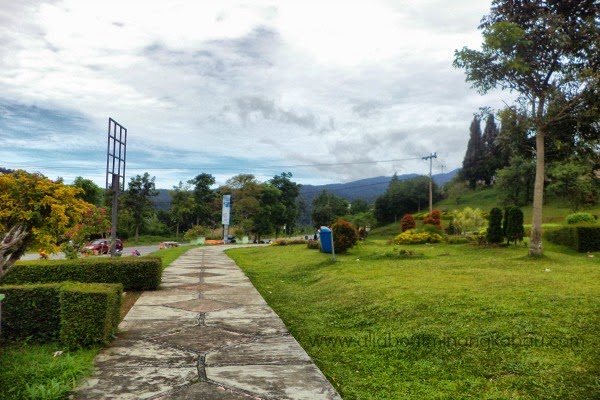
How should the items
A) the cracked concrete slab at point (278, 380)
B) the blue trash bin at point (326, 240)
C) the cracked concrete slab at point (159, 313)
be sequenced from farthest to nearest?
the blue trash bin at point (326, 240)
the cracked concrete slab at point (159, 313)
the cracked concrete slab at point (278, 380)

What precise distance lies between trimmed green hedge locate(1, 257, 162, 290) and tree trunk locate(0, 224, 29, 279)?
6.61 feet

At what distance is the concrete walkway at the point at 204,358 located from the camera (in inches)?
121

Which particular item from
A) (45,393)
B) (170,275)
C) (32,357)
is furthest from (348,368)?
(170,275)

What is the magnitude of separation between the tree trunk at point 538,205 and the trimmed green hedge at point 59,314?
37.5ft

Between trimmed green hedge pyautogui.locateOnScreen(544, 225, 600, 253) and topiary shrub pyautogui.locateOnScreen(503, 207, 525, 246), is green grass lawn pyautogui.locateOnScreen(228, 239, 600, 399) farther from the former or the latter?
trimmed green hedge pyautogui.locateOnScreen(544, 225, 600, 253)

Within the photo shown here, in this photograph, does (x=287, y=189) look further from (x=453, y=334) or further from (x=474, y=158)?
(x=453, y=334)

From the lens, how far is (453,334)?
4.42 metres

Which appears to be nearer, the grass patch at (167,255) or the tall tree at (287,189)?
the grass patch at (167,255)

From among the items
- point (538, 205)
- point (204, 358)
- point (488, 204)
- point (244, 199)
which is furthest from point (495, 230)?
point (488, 204)

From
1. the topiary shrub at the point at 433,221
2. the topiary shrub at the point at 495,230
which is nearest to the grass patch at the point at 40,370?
the topiary shrub at the point at 495,230

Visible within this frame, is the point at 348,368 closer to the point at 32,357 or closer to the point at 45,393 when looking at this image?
the point at 45,393

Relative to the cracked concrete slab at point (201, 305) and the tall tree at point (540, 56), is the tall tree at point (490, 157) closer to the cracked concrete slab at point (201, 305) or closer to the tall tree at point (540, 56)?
the tall tree at point (540, 56)

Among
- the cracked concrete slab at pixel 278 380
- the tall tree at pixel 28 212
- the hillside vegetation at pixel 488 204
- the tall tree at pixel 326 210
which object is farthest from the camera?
the tall tree at pixel 326 210

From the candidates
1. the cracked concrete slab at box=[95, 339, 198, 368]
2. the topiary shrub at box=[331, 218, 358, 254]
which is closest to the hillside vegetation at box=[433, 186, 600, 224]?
the topiary shrub at box=[331, 218, 358, 254]
